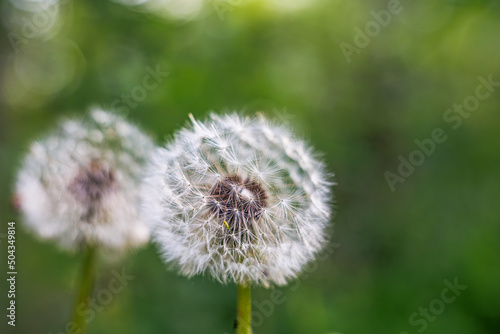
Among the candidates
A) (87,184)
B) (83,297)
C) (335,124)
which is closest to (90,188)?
(87,184)

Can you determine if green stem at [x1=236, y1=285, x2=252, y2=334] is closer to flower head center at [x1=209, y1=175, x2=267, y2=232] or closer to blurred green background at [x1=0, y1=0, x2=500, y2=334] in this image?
flower head center at [x1=209, y1=175, x2=267, y2=232]

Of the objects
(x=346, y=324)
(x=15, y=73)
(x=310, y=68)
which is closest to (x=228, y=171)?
(x=346, y=324)

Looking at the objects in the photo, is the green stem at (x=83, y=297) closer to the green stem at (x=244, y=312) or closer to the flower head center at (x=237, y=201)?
the flower head center at (x=237, y=201)

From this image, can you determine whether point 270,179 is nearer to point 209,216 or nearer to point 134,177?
point 209,216

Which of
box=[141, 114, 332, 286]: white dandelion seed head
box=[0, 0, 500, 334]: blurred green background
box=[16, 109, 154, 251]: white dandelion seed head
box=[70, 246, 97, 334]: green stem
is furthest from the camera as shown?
box=[0, 0, 500, 334]: blurred green background

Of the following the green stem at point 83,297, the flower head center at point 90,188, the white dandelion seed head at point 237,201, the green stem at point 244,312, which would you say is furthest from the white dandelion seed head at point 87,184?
the green stem at point 244,312

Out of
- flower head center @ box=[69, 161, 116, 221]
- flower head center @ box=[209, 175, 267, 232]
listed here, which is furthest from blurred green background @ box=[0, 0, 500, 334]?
flower head center @ box=[209, 175, 267, 232]

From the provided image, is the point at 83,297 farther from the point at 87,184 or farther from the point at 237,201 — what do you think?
the point at 237,201
